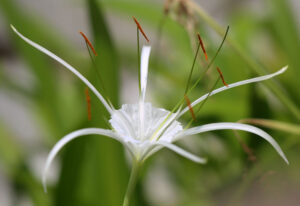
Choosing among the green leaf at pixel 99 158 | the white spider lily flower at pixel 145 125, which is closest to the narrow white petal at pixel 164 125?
the white spider lily flower at pixel 145 125

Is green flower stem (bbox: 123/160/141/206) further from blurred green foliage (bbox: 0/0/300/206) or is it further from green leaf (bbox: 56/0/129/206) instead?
green leaf (bbox: 56/0/129/206)

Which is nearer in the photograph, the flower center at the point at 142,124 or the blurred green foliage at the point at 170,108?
the flower center at the point at 142,124

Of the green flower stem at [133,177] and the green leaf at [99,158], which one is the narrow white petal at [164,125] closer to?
the green flower stem at [133,177]

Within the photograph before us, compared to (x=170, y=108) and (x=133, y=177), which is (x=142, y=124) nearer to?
(x=133, y=177)

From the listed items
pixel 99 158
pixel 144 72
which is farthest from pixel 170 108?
pixel 144 72

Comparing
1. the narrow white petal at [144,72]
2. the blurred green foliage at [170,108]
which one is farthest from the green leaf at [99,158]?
the narrow white petal at [144,72]

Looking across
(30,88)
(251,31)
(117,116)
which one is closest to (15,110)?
(30,88)

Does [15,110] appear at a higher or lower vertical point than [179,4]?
lower

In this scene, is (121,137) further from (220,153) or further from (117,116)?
(220,153)

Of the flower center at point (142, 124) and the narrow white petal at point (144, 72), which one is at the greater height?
the narrow white petal at point (144, 72)
